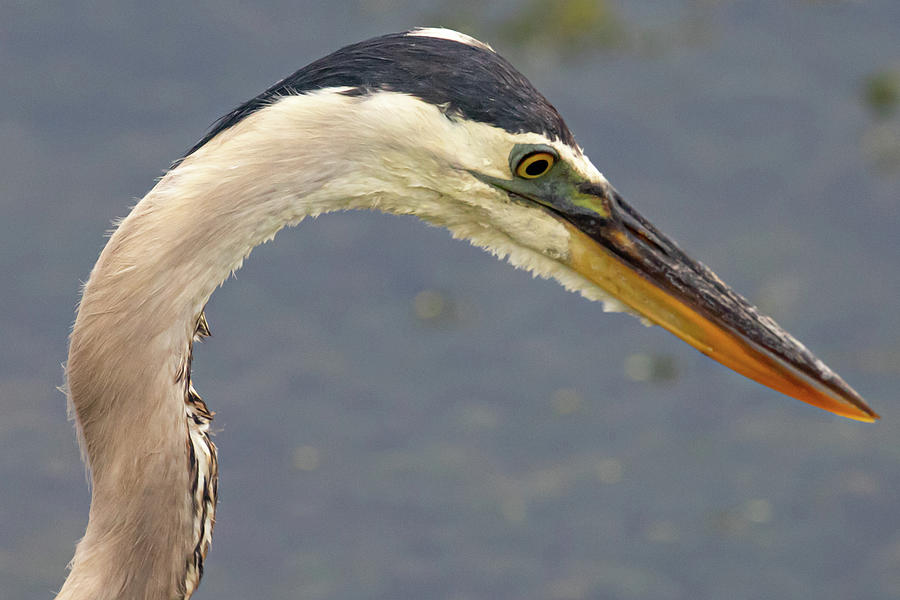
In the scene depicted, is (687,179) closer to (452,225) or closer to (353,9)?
(353,9)

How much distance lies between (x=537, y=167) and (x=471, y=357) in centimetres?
361

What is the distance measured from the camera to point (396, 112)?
2.70m

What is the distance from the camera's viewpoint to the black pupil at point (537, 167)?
2.91 meters

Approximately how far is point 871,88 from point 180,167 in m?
5.98

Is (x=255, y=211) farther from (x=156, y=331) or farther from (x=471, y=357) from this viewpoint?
(x=471, y=357)

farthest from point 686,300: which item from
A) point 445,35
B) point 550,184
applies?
point 445,35

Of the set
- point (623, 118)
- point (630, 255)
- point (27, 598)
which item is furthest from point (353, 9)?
point (630, 255)

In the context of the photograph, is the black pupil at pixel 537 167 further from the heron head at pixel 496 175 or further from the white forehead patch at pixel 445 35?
the white forehead patch at pixel 445 35

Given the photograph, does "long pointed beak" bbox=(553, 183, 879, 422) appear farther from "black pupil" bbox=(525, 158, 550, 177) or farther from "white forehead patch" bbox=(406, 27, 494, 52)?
"white forehead patch" bbox=(406, 27, 494, 52)

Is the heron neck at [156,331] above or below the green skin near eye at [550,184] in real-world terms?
below

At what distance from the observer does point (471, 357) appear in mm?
6492

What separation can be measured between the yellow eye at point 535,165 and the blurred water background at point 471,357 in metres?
2.81

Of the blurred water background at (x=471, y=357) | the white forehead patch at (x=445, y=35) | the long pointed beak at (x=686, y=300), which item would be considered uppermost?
the blurred water background at (x=471, y=357)

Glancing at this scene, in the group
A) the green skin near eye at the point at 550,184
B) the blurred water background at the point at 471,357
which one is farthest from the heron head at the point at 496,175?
the blurred water background at the point at 471,357
